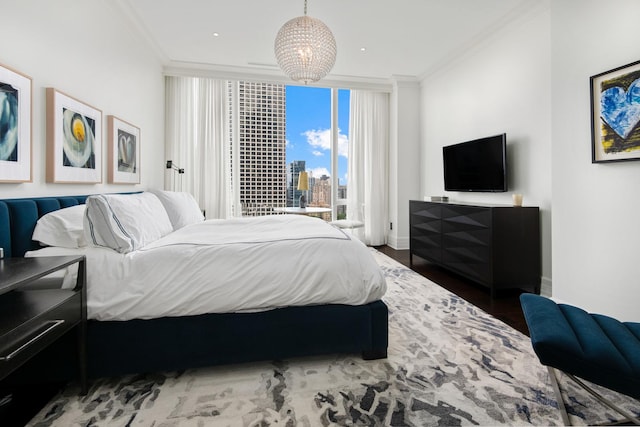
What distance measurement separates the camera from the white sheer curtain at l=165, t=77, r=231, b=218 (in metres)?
4.62

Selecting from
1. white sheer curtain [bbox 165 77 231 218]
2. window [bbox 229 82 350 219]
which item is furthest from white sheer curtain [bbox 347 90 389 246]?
white sheer curtain [bbox 165 77 231 218]

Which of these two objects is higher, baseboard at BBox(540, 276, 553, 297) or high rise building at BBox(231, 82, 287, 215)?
high rise building at BBox(231, 82, 287, 215)

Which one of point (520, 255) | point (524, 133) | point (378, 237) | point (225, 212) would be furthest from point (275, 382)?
point (378, 237)

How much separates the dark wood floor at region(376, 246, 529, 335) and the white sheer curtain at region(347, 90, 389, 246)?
126 centimetres

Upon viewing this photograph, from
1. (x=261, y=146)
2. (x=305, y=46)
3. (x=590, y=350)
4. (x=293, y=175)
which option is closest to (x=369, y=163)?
(x=293, y=175)

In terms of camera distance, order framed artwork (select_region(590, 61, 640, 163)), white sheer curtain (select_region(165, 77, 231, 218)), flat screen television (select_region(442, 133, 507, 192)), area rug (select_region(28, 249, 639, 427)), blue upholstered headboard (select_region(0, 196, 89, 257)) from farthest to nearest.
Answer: white sheer curtain (select_region(165, 77, 231, 218)), flat screen television (select_region(442, 133, 507, 192)), framed artwork (select_region(590, 61, 640, 163)), blue upholstered headboard (select_region(0, 196, 89, 257)), area rug (select_region(28, 249, 639, 427))

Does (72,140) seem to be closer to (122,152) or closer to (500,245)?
(122,152)

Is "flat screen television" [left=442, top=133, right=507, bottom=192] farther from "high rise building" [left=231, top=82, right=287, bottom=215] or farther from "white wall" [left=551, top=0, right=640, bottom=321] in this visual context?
"high rise building" [left=231, top=82, right=287, bottom=215]

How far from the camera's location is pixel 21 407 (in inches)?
56.9

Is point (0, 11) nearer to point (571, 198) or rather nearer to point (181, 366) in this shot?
point (181, 366)

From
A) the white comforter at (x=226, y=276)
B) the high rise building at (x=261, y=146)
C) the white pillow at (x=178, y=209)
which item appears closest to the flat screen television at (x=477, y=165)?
the white comforter at (x=226, y=276)

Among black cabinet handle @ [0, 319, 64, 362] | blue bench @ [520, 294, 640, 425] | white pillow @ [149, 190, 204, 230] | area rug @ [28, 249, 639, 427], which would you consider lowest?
area rug @ [28, 249, 639, 427]

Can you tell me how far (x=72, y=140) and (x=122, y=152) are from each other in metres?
0.81

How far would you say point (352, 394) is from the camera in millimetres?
1562
